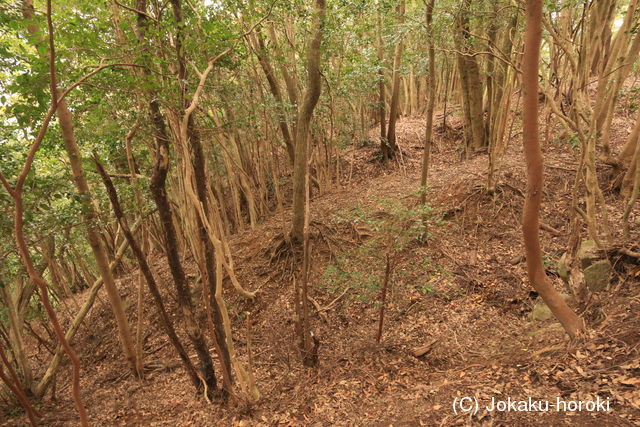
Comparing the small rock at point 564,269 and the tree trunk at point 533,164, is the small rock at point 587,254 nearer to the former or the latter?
the small rock at point 564,269

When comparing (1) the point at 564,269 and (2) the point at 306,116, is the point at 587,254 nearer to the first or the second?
(1) the point at 564,269

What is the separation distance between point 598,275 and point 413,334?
266 centimetres

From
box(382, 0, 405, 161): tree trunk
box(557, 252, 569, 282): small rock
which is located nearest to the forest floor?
box(557, 252, 569, 282): small rock

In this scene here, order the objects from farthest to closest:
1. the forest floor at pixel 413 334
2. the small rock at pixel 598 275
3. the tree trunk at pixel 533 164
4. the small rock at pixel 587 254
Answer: the small rock at pixel 587 254
the small rock at pixel 598 275
the forest floor at pixel 413 334
the tree trunk at pixel 533 164

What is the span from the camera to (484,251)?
6.68m

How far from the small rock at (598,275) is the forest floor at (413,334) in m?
0.13

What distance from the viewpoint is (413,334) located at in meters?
5.44

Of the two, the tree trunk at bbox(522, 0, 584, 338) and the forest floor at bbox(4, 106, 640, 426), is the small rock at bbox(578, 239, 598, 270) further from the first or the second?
the tree trunk at bbox(522, 0, 584, 338)

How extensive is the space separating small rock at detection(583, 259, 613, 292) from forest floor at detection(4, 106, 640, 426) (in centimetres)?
13

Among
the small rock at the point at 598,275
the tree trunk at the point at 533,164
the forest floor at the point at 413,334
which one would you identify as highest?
the tree trunk at the point at 533,164

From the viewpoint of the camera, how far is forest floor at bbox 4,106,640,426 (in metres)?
3.01

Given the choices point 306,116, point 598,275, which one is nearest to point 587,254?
point 598,275

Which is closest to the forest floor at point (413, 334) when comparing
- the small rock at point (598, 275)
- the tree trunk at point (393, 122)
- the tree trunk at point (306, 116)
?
the small rock at point (598, 275)

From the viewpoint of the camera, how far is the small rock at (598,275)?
3953 millimetres
